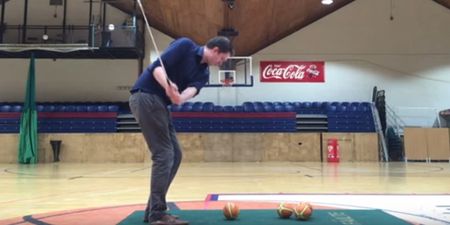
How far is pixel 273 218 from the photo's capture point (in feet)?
13.3

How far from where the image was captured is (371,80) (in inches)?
→ 883

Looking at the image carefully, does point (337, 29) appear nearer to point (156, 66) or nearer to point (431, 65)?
point (431, 65)

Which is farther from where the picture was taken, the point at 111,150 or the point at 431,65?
the point at 431,65

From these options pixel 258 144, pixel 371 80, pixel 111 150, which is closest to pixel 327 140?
pixel 258 144

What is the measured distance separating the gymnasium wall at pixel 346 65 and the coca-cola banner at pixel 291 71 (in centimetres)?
26

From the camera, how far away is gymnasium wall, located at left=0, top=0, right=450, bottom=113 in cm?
2212

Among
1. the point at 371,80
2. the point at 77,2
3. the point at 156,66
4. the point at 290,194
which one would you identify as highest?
the point at 77,2

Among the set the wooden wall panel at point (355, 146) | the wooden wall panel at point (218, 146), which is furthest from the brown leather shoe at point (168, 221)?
the wooden wall panel at point (355, 146)

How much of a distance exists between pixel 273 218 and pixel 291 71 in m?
18.8

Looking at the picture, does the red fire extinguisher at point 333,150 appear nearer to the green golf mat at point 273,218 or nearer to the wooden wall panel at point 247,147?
the wooden wall panel at point 247,147

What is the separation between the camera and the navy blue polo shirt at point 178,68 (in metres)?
3.97

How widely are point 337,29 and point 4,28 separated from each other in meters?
16.0

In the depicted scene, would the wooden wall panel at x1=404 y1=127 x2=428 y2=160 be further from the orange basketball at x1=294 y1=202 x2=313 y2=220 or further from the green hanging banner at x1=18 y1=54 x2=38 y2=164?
the orange basketball at x1=294 y1=202 x2=313 y2=220

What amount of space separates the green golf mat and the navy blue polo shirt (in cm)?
112
